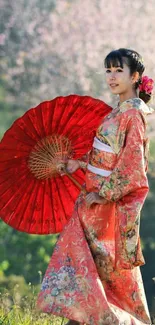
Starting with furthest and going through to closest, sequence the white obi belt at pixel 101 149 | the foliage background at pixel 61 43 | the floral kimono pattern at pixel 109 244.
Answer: the foliage background at pixel 61 43 → the white obi belt at pixel 101 149 → the floral kimono pattern at pixel 109 244

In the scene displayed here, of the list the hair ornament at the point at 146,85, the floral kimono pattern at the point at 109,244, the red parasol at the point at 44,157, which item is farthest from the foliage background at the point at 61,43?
the floral kimono pattern at the point at 109,244

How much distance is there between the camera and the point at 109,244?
3.08 meters

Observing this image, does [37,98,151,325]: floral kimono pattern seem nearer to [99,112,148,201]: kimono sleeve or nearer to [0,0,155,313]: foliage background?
[99,112,148,201]: kimono sleeve

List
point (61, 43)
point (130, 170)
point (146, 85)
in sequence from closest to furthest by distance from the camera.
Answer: point (130, 170) → point (146, 85) → point (61, 43)

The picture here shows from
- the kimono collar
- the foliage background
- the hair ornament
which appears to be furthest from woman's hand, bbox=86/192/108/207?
the foliage background

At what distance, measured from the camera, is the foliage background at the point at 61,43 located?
8758mm

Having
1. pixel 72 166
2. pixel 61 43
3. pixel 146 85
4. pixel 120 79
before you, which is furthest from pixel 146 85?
pixel 61 43

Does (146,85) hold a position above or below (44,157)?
above

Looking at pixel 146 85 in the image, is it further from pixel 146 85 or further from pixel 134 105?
pixel 134 105

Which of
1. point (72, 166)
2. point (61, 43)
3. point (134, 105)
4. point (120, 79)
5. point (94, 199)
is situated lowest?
point (94, 199)

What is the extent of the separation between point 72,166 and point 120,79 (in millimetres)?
378

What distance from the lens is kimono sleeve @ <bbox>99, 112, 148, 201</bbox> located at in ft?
9.80

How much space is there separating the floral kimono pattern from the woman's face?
71 mm

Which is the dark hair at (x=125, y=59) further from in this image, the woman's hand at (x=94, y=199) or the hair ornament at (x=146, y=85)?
the woman's hand at (x=94, y=199)
